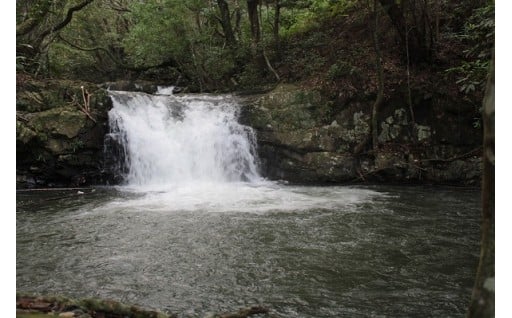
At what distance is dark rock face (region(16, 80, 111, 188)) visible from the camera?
35.9ft

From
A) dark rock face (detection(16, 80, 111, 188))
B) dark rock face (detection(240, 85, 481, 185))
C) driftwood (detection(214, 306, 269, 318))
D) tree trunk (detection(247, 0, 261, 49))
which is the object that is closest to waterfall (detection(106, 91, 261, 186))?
dark rock face (detection(16, 80, 111, 188))

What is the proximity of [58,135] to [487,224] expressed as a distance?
1117 cm

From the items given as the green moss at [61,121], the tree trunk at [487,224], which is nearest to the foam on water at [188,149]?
the green moss at [61,121]

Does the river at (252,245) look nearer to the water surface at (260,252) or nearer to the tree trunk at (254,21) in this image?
the water surface at (260,252)

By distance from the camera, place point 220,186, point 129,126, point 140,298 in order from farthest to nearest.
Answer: point 129,126, point 220,186, point 140,298

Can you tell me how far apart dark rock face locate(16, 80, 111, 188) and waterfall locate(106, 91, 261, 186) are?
524mm

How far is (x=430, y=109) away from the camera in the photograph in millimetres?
11969

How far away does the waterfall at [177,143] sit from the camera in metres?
11.9

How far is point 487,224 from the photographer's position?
2.20 m

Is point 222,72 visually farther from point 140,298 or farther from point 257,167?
point 140,298

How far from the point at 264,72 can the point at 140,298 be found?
12366 millimetres

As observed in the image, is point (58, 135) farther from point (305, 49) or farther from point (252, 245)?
point (305, 49)

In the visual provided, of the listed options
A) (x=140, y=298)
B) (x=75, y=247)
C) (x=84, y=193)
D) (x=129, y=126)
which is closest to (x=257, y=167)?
(x=129, y=126)

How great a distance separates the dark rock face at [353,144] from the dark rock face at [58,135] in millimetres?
4581
